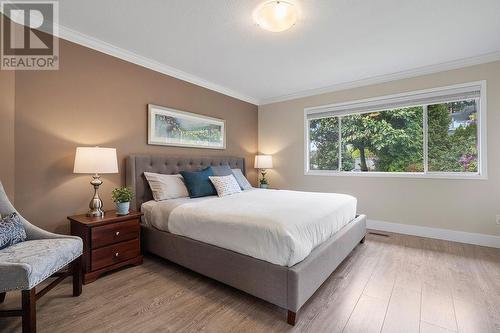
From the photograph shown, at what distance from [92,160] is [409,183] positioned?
4.09m

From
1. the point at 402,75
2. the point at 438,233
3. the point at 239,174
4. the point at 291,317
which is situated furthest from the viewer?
the point at 239,174

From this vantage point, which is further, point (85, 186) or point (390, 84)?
point (390, 84)

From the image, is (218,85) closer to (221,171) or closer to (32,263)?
(221,171)

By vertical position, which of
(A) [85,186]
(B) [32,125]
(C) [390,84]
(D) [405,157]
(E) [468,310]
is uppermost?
(C) [390,84]

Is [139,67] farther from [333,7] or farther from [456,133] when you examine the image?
[456,133]

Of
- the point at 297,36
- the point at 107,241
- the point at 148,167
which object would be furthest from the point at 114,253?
the point at 297,36

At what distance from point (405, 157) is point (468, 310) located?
2.37m

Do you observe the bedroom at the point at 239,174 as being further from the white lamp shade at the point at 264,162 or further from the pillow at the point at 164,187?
the white lamp shade at the point at 264,162

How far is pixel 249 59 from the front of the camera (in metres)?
3.06

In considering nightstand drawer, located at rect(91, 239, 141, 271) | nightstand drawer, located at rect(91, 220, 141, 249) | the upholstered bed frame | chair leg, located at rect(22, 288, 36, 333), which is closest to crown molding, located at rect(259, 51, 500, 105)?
the upholstered bed frame

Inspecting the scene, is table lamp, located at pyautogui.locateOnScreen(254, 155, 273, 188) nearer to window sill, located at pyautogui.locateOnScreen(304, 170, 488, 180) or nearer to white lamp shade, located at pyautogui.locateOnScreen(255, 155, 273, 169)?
white lamp shade, located at pyautogui.locateOnScreen(255, 155, 273, 169)

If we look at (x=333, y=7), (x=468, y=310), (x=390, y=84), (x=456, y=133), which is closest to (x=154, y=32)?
(x=333, y=7)

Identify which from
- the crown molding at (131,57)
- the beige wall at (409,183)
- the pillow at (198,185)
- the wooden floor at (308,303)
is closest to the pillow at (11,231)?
the wooden floor at (308,303)

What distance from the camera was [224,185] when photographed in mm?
3168
